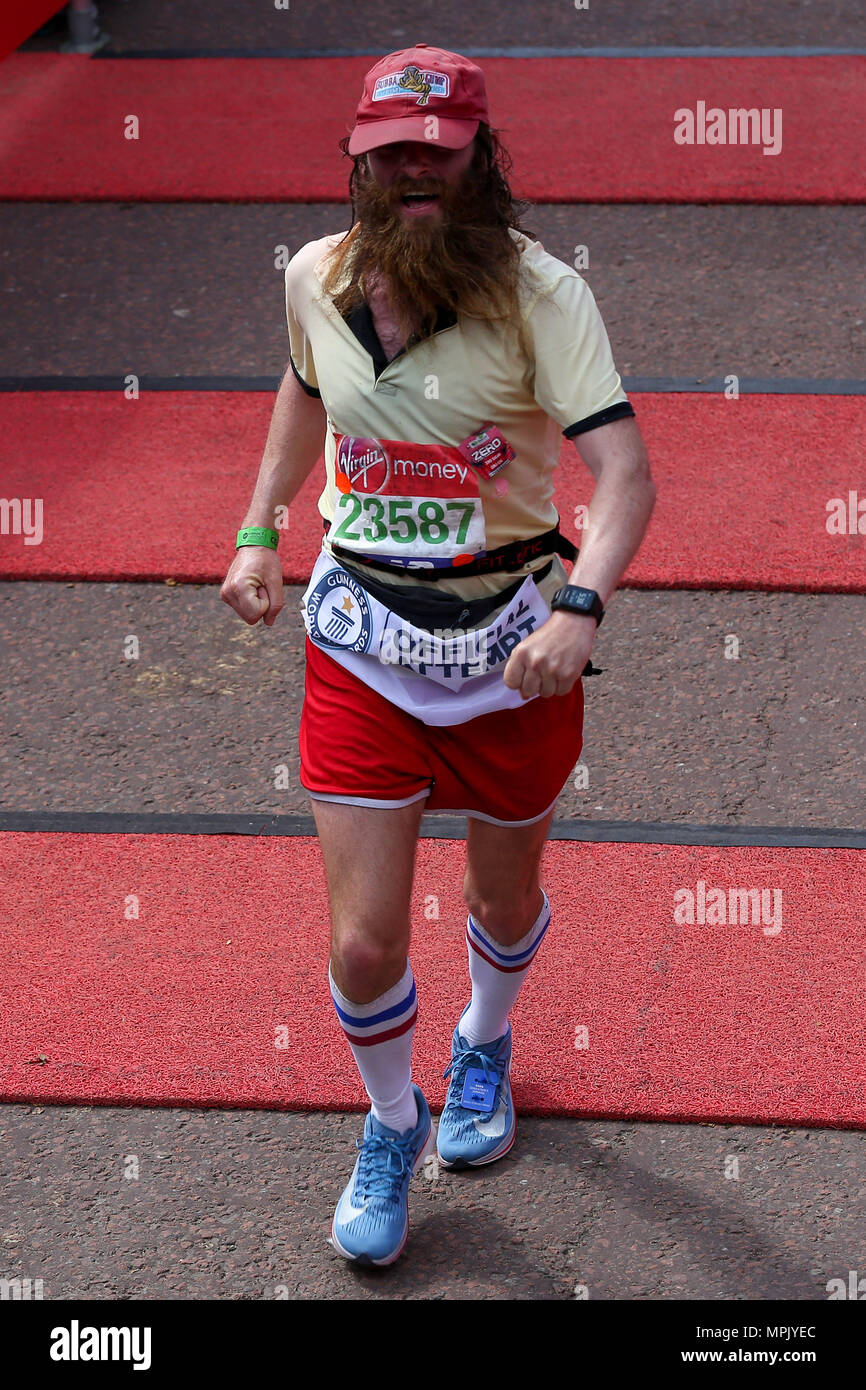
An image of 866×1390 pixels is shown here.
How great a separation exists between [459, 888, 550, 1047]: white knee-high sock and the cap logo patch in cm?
169

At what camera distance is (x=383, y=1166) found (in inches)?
138

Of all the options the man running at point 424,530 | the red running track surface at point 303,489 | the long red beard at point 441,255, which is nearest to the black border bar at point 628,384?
the red running track surface at point 303,489

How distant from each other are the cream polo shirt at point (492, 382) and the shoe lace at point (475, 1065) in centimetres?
118

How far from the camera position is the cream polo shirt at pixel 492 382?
3010mm

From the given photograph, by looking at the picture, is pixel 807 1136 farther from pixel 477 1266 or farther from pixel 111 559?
pixel 111 559

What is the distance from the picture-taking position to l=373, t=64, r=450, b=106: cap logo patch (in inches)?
118

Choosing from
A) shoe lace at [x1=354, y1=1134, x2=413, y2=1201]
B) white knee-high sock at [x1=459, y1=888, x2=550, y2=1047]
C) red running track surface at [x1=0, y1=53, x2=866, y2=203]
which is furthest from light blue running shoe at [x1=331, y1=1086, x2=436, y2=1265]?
red running track surface at [x1=0, y1=53, x2=866, y2=203]

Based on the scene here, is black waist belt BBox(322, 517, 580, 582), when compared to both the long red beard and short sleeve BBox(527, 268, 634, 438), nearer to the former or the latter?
short sleeve BBox(527, 268, 634, 438)

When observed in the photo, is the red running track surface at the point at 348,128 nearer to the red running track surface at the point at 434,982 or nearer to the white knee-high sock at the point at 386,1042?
the red running track surface at the point at 434,982

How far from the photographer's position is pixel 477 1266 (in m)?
3.49

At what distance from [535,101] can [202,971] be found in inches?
301

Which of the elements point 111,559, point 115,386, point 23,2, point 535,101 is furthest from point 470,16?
point 111,559

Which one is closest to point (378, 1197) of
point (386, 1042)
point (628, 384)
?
point (386, 1042)

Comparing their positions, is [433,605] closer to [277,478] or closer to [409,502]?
[409,502]
